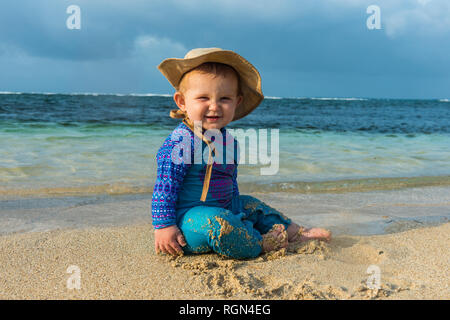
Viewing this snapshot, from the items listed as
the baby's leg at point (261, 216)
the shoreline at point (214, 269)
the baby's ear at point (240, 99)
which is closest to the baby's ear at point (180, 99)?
the baby's ear at point (240, 99)

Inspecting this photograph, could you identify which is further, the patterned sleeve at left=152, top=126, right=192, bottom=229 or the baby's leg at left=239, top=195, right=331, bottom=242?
the baby's leg at left=239, top=195, right=331, bottom=242

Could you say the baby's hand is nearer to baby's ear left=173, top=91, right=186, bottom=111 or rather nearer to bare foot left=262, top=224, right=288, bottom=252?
bare foot left=262, top=224, right=288, bottom=252

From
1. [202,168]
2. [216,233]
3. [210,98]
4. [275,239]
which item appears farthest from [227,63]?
[275,239]

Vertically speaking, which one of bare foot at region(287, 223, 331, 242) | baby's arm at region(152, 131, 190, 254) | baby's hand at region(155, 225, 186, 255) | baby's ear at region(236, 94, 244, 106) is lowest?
bare foot at region(287, 223, 331, 242)

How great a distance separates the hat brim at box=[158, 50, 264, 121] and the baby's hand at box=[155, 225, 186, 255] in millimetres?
818

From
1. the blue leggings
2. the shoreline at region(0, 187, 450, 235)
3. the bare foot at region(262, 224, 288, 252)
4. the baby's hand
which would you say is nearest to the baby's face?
the blue leggings

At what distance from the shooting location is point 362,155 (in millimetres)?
6441

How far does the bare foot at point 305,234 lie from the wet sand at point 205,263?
7cm

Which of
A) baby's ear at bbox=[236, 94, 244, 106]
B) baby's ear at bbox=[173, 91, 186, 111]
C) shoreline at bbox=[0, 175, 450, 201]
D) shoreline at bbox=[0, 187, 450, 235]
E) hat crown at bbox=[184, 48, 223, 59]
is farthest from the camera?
shoreline at bbox=[0, 175, 450, 201]

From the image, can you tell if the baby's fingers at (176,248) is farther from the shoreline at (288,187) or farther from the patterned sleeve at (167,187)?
the shoreline at (288,187)

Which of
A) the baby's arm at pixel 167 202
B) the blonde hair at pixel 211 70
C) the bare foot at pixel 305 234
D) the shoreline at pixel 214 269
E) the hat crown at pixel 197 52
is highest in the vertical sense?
the hat crown at pixel 197 52

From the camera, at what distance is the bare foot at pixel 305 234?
7.94 feet

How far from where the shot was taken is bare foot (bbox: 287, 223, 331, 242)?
7.94 feet
